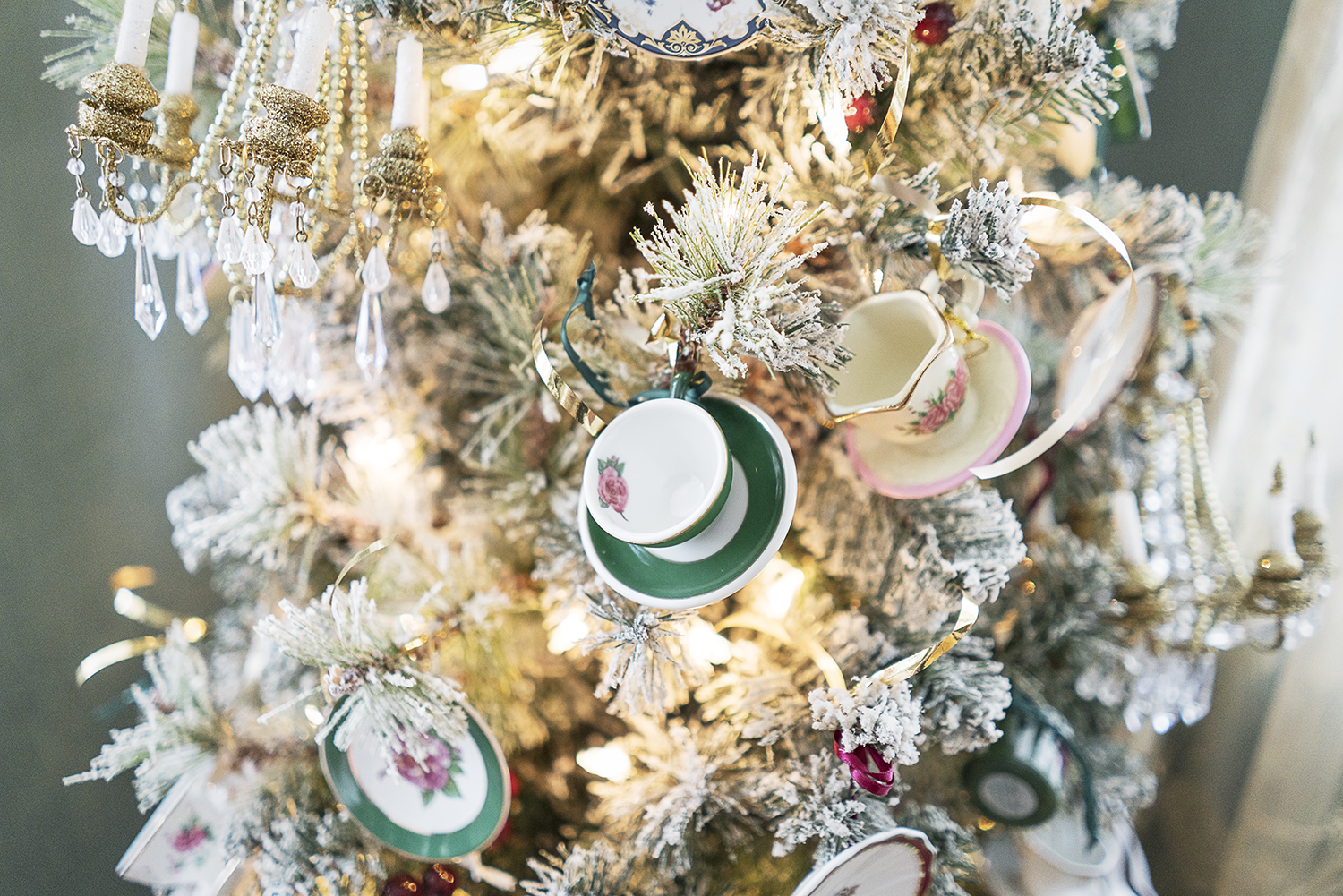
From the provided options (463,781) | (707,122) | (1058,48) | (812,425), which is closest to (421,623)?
(463,781)

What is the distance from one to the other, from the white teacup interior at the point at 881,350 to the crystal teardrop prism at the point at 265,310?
14.0 inches

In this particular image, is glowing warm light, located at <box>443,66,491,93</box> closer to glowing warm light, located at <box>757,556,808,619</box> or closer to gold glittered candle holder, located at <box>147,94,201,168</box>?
gold glittered candle holder, located at <box>147,94,201,168</box>

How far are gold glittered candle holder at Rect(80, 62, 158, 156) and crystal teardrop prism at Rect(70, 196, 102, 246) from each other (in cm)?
4

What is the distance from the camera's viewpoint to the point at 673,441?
456 mm

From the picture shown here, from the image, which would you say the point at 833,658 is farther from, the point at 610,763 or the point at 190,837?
the point at 190,837

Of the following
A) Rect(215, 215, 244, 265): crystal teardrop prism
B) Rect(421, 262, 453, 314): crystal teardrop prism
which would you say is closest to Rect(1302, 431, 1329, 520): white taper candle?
Rect(421, 262, 453, 314): crystal teardrop prism

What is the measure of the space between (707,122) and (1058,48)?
26 cm

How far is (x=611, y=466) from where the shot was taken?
464 mm

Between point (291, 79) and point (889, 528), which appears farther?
point (889, 528)

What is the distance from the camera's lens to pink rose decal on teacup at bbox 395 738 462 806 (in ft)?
1.85

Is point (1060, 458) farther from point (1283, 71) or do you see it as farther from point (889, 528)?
point (1283, 71)

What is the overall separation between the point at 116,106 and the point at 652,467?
363 mm

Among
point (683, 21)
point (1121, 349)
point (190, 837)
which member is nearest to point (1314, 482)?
point (1121, 349)

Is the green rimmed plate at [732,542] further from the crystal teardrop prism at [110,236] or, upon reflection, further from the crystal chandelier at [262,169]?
the crystal teardrop prism at [110,236]
